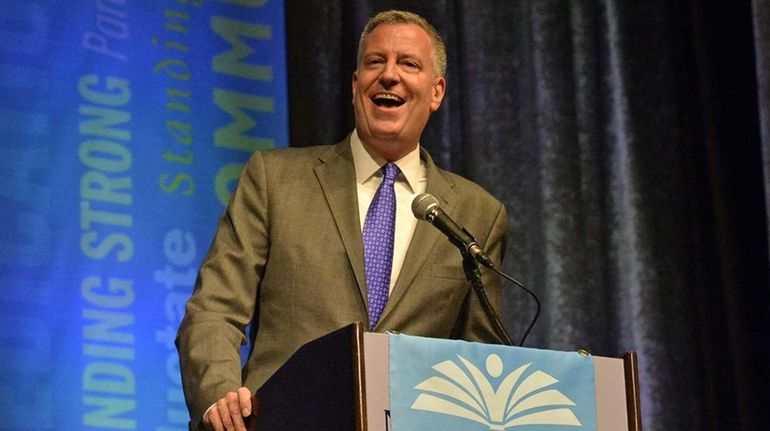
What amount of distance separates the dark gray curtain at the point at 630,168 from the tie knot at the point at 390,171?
0.80 metres

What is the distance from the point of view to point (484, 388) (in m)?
2.05

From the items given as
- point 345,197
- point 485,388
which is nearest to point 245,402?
point 485,388

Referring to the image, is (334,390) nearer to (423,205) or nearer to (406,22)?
(423,205)

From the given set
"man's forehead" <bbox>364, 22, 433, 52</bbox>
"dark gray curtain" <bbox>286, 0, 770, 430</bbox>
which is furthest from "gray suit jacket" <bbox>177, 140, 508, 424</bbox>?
"dark gray curtain" <bbox>286, 0, 770, 430</bbox>

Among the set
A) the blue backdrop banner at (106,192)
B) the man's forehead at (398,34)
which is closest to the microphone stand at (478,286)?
the man's forehead at (398,34)

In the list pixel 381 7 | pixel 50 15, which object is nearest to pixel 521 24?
pixel 381 7

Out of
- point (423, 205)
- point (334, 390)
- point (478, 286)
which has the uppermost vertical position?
point (423, 205)

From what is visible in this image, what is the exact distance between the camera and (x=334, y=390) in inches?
76.0

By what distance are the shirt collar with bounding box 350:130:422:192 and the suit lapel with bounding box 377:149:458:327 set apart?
42 mm

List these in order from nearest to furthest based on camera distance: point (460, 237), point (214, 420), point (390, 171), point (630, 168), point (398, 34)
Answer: point (214, 420) → point (460, 237) → point (390, 171) → point (398, 34) → point (630, 168)

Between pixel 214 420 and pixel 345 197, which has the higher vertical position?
pixel 345 197

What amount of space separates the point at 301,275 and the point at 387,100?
536 mm

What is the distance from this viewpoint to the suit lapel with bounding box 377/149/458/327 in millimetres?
2734

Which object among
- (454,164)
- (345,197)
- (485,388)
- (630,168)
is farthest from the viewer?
(630,168)
